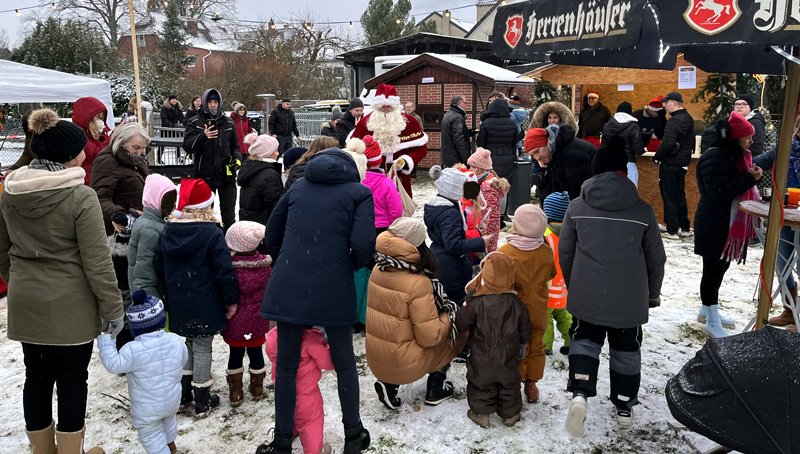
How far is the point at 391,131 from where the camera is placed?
6426 millimetres

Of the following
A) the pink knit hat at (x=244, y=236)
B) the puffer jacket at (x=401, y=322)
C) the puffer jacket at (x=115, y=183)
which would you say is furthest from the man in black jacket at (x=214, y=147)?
the puffer jacket at (x=401, y=322)

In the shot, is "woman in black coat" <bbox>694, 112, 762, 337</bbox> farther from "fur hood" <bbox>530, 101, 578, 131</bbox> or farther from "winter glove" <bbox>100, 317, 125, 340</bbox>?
"winter glove" <bbox>100, 317, 125, 340</bbox>

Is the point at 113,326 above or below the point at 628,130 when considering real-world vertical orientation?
below

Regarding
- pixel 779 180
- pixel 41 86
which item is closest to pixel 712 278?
pixel 779 180

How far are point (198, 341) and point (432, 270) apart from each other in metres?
1.57

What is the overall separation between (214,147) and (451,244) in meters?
4.15

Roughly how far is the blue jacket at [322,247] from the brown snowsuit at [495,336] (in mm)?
816

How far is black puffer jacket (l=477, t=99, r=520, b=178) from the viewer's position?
9.16 metres

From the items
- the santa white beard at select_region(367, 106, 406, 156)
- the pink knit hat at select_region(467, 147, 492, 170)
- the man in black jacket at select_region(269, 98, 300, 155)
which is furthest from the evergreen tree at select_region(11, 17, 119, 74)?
the pink knit hat at select_region(467, 147, 492, 170)


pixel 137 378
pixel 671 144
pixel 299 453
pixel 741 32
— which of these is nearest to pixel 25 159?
pixel 137 378

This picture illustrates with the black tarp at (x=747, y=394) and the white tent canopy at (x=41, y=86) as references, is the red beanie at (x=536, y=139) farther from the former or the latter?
the white tent canopy at (x=41, y=86)

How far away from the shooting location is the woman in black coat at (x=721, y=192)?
4656 mm

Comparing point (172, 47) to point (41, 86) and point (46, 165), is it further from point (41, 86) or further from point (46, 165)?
point (46, 165)

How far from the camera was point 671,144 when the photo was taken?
819 centimetres
